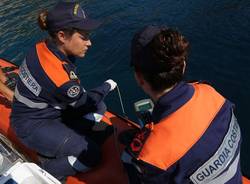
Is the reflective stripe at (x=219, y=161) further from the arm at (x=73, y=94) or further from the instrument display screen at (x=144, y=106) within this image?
the arm at (x=73, y=94)

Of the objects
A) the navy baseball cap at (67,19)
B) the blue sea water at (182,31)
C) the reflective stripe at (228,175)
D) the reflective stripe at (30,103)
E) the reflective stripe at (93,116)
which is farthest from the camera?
the blue sea water at (182,31)

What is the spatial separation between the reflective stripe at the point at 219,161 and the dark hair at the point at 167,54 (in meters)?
0.53

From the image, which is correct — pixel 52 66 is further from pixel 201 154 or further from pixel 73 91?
pixel 201 154

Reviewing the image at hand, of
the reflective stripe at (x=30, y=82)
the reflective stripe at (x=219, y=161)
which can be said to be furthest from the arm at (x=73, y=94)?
the reflective stripe at (x=219, y=161)

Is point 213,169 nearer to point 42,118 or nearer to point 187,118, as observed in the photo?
point 187,118

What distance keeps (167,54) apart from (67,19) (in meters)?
1.56

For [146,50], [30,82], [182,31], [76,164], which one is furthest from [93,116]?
[182,31]

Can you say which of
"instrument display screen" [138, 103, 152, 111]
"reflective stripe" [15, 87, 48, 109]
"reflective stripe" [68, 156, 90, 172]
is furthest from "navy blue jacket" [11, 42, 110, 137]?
"instrument display screen" [138, 103, 152, 111]

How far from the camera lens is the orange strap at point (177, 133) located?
213 cm

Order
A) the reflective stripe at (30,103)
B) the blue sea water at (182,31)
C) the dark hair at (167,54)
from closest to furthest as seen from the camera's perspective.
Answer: the dark hair at (167,54) < the reflective stripe at (30,103) < the blue sea water at (182,31)

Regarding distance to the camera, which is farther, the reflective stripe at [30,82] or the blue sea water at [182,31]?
the blue sea water at [182,31]

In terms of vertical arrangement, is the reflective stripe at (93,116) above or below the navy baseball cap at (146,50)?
below

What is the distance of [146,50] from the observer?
209 centimetres

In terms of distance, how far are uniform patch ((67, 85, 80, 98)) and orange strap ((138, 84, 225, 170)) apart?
4.58ft
